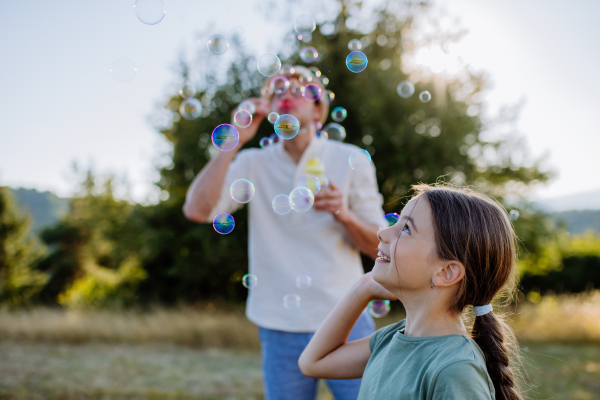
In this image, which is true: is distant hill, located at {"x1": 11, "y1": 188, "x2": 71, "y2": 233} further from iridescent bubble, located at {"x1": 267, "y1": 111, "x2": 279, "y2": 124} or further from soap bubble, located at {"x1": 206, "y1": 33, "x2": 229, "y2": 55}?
iridescent bubble, located at {"x1": 267, "y1": 111, "x2": 279, "y2": 124}

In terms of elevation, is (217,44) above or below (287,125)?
above

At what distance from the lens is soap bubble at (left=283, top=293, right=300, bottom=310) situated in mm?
1788

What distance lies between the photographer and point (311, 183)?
1.87m

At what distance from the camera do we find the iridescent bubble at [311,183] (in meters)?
1.85

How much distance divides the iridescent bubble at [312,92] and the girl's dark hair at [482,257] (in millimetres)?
1051

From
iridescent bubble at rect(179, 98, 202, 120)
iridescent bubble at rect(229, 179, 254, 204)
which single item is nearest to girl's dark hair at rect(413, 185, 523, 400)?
iridescent bubble at rect(229, 179, 254, 204)

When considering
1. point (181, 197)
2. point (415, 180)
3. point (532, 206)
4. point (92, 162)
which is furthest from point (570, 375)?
point (92, 162)

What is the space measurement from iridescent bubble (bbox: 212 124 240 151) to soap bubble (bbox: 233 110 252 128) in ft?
0.15

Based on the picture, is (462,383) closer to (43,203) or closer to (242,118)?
(242,118)

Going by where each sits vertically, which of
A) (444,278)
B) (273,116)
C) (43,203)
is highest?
(273,116)

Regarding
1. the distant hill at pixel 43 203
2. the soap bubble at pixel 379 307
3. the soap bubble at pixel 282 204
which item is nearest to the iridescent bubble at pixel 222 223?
the soap bubble at pixel 282 204

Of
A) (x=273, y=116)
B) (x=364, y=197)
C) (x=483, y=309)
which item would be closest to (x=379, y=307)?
(x=364, y=197)

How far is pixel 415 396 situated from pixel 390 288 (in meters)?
0.29

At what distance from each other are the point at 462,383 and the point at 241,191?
1.37 m
